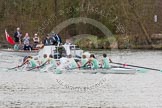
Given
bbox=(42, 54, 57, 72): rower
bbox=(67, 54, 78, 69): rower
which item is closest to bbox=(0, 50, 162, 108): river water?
bbox=(42, 54, 57, 72): rower

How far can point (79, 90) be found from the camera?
33812 mm

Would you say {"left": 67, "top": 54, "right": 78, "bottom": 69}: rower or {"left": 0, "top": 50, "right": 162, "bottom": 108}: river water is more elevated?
{"left": 67, "top": 54, "right": 78, "bottom": 69}: rower

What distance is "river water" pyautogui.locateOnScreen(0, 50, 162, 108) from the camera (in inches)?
1148

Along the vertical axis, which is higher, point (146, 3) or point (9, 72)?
point (146, 3)

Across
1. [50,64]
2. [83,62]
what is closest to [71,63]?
[83,62]

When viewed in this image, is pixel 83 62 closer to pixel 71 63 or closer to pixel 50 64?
pixel 71 63

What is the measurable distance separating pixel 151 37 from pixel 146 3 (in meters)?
5.33

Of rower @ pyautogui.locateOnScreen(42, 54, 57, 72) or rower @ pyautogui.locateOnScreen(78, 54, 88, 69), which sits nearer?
rower @ pyautogui.locateOnScreen(78, 54, 88, 69)

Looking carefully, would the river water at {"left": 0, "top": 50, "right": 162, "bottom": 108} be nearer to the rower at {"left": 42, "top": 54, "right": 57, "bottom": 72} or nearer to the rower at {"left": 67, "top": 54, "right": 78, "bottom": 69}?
the rower at {"left": 42, "top": 54, "right": 57, "bottom": 72}

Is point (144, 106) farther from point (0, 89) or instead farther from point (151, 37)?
point (151, 37)

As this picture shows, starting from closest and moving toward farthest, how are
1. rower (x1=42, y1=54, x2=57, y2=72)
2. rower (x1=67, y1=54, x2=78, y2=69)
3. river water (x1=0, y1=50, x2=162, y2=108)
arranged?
river water (x1=0, y1=50, x2=162, y2=108)
rower (x1=67, y1=54, x2=78, y2=69)
rower (x1=42, y1=54, x2=57, y2=72)

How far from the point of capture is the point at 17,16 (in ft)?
265

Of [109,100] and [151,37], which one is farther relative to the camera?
[151,37]

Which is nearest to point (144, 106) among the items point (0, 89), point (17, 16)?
point (0, 89)
